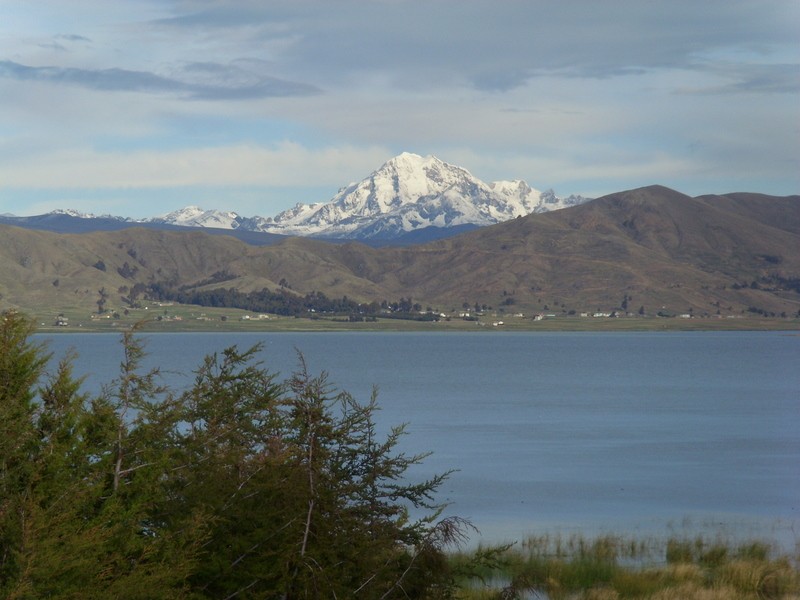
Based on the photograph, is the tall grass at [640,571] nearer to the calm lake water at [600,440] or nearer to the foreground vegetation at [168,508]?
the foreground vegetation at [168,508]

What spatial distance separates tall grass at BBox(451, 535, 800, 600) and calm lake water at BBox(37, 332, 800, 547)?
163 inches

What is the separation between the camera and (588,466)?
5012 cm

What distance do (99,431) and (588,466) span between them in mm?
42444

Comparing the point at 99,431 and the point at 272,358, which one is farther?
the point at 272,358

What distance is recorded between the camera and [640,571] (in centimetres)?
2220

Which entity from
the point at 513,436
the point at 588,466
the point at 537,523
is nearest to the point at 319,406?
the point at 537,523

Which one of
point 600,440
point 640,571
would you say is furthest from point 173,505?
point 600,440

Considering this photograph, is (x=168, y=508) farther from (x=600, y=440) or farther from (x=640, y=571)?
(x=600, y=440)

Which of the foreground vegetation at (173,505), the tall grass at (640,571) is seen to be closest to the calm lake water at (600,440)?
the foreground vegetation at (173,505)

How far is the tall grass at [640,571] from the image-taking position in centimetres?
1888

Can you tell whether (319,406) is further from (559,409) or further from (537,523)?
(559,409)

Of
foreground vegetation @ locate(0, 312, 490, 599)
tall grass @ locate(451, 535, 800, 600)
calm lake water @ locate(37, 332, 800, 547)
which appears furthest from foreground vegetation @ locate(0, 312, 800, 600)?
tall grass @ locate(451, 535, 800, 600)

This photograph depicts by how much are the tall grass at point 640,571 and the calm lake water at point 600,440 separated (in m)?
4.14

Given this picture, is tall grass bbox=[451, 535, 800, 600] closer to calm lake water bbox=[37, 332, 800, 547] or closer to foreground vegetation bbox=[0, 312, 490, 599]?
foreground vegetation bbox=[0, 312, 490, 599]
